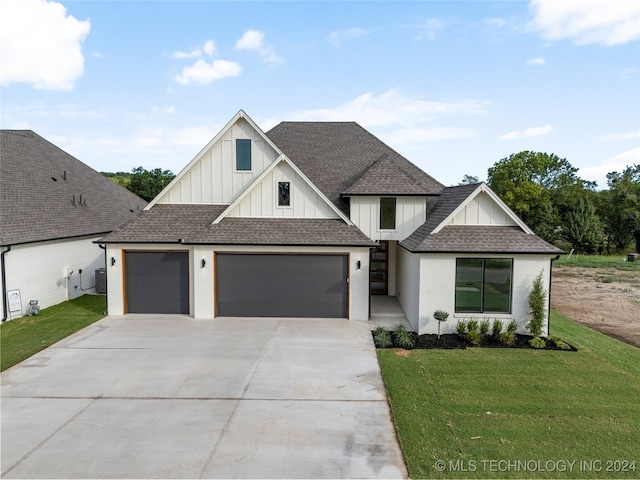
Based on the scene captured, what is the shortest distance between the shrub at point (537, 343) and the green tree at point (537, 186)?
36.0 metres

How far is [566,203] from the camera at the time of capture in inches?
1873

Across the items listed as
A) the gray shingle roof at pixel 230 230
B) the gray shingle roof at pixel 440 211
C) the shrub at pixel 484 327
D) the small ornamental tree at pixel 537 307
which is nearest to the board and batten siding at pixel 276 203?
the gray shingle roof at pixel 230 230

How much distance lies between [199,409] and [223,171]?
9.59 m

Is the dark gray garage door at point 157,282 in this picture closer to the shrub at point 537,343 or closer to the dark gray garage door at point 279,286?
Result: the dark gray garage door at point 279,286

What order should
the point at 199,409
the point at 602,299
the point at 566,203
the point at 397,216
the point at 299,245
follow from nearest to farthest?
the point at 199,409 < the point at 299,245 < the point at 397,216 < the point at 602,299 < the point at 566,203

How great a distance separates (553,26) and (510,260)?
995cm

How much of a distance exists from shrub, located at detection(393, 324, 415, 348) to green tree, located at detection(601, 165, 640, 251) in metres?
44.3

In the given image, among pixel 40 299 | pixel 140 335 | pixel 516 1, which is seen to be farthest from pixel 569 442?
pixel 40 299

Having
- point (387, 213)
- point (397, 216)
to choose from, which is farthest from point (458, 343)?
point (387, 213)

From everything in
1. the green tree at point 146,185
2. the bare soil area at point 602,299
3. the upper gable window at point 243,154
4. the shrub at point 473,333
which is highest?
the green tree at point 146,185

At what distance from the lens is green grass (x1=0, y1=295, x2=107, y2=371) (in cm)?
1027

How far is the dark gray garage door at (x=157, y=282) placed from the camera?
550 inches

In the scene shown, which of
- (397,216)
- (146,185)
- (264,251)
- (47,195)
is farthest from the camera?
(146,185)

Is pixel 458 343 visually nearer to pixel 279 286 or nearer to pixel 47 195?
pixel 279 286
